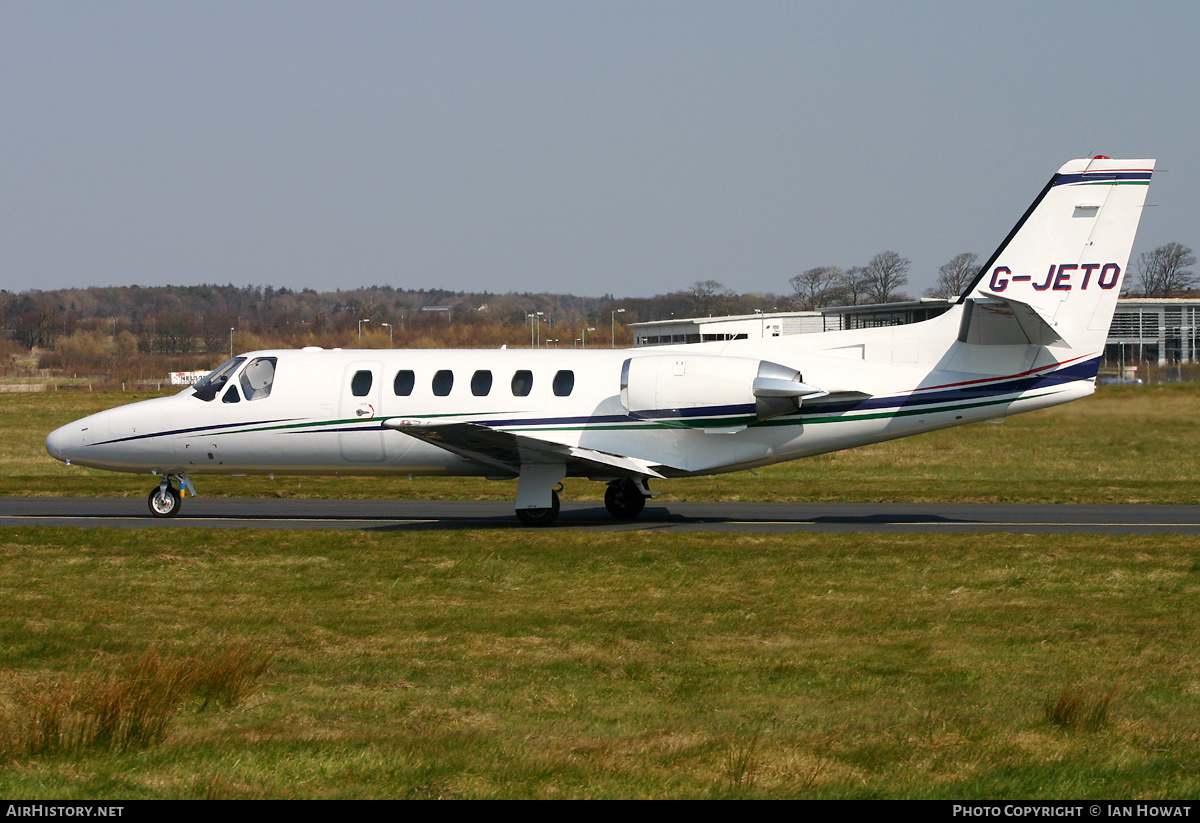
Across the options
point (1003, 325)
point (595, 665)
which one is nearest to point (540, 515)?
point (1003, 325)

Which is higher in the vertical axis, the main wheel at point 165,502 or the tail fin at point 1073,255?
the tail fin at point 1073,255

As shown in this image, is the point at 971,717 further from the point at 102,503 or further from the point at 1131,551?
the point at 102,503

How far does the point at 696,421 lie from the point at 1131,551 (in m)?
7.12

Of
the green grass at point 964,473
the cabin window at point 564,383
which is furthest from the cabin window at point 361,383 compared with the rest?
the green grass at point 964,473

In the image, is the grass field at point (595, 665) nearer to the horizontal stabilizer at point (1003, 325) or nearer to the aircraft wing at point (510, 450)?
the aircraft wing at point (510, 450)

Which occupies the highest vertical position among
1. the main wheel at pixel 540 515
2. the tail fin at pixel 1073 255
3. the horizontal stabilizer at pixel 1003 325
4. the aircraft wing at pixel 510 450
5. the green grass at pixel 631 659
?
the tail fin at pixel 1073 255

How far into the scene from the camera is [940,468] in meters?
35.0

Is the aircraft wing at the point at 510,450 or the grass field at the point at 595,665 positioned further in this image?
the aircraft wing at the point at 510,450

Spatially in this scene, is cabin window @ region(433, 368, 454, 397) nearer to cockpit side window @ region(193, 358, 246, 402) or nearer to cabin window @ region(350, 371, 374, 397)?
cabin window @ region(350, 371, 374, 397)

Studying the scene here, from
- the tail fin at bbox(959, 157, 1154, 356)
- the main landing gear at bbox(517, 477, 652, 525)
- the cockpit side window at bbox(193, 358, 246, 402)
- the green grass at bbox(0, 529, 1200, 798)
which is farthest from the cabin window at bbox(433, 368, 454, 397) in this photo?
the tail fin at bbox(959, 157, 1154, 356)

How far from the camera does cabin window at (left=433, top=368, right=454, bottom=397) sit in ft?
68.6

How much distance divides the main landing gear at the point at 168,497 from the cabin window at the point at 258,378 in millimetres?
2402

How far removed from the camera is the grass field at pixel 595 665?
693cm

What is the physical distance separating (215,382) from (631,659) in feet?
45.8
